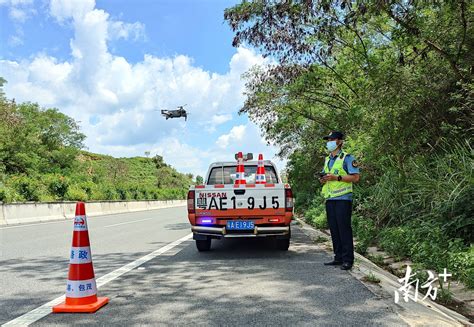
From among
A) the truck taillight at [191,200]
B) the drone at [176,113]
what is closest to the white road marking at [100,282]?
the truck taillight at [191,200]

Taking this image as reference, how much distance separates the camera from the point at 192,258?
729cm

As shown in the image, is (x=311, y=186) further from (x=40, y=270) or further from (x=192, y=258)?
(x=40, y=270)

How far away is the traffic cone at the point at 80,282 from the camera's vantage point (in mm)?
4055

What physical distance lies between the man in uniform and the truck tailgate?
48.3 inches

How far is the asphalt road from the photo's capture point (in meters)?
3.77

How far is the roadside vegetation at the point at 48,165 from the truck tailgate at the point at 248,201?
46.6 ft

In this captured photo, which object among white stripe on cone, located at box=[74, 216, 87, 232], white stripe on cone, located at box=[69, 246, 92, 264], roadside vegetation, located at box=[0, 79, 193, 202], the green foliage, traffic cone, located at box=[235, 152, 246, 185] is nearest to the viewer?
white stripe on cone, located at box=[69, 246, 92, 264]

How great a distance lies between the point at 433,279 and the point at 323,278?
131 cm

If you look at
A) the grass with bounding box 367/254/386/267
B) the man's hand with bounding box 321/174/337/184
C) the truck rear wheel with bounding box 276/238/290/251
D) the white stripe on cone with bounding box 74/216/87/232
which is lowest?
the grass with bounding box 367/254/386/267

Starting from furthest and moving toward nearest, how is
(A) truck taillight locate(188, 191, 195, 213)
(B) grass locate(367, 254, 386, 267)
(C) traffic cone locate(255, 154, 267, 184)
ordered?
(C) traffic cone locate(255, 154, 267, 184)
(A) truck taillight locate(188, 191, 195, 213)
(B) grass locate(367, 254, 386, 267)

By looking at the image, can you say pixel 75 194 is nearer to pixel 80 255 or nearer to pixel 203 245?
pixel 203 245

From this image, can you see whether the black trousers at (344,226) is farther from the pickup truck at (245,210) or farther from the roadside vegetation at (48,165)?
the roadside vegetation at (48,165)

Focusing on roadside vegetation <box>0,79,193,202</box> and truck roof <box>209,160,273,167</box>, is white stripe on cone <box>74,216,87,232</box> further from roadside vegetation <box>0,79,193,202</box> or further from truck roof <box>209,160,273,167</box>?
roadside vegetation <box>0,79,193,202</box>

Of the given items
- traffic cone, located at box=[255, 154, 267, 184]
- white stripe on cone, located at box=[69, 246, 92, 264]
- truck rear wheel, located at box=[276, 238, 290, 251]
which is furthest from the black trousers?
white stripe on cone, located at box=[69, 246, 92, 264]
